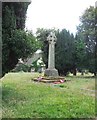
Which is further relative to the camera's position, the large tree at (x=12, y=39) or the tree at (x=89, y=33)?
the tree at (x=89, y=33)

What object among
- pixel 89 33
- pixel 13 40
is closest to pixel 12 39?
pixel 13 40

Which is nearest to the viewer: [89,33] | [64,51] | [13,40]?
[13,40]

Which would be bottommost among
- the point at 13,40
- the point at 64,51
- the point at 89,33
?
A: the point at 13,40

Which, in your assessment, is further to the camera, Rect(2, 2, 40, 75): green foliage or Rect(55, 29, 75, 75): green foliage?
Rect(55, 29, 75, 75): green foliage

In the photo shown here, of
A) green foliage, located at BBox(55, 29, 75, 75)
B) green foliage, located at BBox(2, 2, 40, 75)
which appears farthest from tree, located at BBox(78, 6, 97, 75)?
green foliage, located at BBox(2, 2, 40, 75)

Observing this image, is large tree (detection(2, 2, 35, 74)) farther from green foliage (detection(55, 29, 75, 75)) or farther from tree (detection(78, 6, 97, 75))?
tree (detection(78, 6, 97, 75))

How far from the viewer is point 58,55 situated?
28109 millimetres

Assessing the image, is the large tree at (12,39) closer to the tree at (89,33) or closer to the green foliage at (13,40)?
the green foliage at (13,40)

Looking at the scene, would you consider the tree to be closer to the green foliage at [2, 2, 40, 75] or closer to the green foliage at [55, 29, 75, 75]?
the green foliage at [55, 29, 75, 75]

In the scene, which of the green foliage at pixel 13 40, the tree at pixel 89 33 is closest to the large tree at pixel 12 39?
the green foliage at pixel 13 40

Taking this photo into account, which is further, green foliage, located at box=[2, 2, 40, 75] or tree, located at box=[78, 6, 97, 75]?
tree, located at box=[78, 6, 97, 75]

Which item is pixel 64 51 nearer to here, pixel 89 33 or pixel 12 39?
pixel 89 33

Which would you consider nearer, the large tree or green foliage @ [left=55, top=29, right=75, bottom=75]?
Result: the large tree

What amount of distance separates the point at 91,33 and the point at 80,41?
144cm
